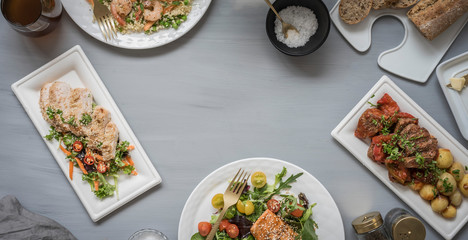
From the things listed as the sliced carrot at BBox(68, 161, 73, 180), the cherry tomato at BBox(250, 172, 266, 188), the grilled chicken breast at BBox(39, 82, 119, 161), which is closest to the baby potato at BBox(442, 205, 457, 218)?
the cherry tomato at BBox(250, 172, 266, 188)

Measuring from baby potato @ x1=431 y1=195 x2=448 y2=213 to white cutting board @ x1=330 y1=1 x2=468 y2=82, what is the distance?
68 centimetres

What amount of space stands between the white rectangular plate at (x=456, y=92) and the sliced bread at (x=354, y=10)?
0.53m

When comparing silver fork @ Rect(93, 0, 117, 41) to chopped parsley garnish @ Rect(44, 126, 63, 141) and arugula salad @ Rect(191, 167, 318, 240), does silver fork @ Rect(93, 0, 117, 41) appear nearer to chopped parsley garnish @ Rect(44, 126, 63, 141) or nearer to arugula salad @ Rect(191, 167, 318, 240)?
chopped parsley garnish @ Rect(44, 126, 63, 141)

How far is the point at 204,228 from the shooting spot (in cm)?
217

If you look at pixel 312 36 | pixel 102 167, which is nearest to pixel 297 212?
pixel 312 36

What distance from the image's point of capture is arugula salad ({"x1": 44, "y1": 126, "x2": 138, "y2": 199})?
227cm

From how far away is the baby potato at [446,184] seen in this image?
218 cm

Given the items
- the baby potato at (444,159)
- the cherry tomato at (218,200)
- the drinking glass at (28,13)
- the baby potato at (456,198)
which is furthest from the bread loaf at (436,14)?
the drinking glass at (28,13)

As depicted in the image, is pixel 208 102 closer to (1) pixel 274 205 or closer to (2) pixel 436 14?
(1) pixel 274 205

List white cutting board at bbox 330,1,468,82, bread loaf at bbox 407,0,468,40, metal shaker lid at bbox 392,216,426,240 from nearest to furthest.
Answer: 1. metal shaker lid at bbox 392,216,426,240
2. bread loaf at bbox 407,0,468,40
3. white cutting board at bbox 330,1,468,82

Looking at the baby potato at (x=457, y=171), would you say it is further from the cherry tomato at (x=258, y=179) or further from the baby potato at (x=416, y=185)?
the cherry tomato at (x=258, y=179)

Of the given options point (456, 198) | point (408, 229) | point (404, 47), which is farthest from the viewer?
point (404, 47)

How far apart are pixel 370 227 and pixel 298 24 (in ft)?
3.96

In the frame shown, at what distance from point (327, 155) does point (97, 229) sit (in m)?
1.44
